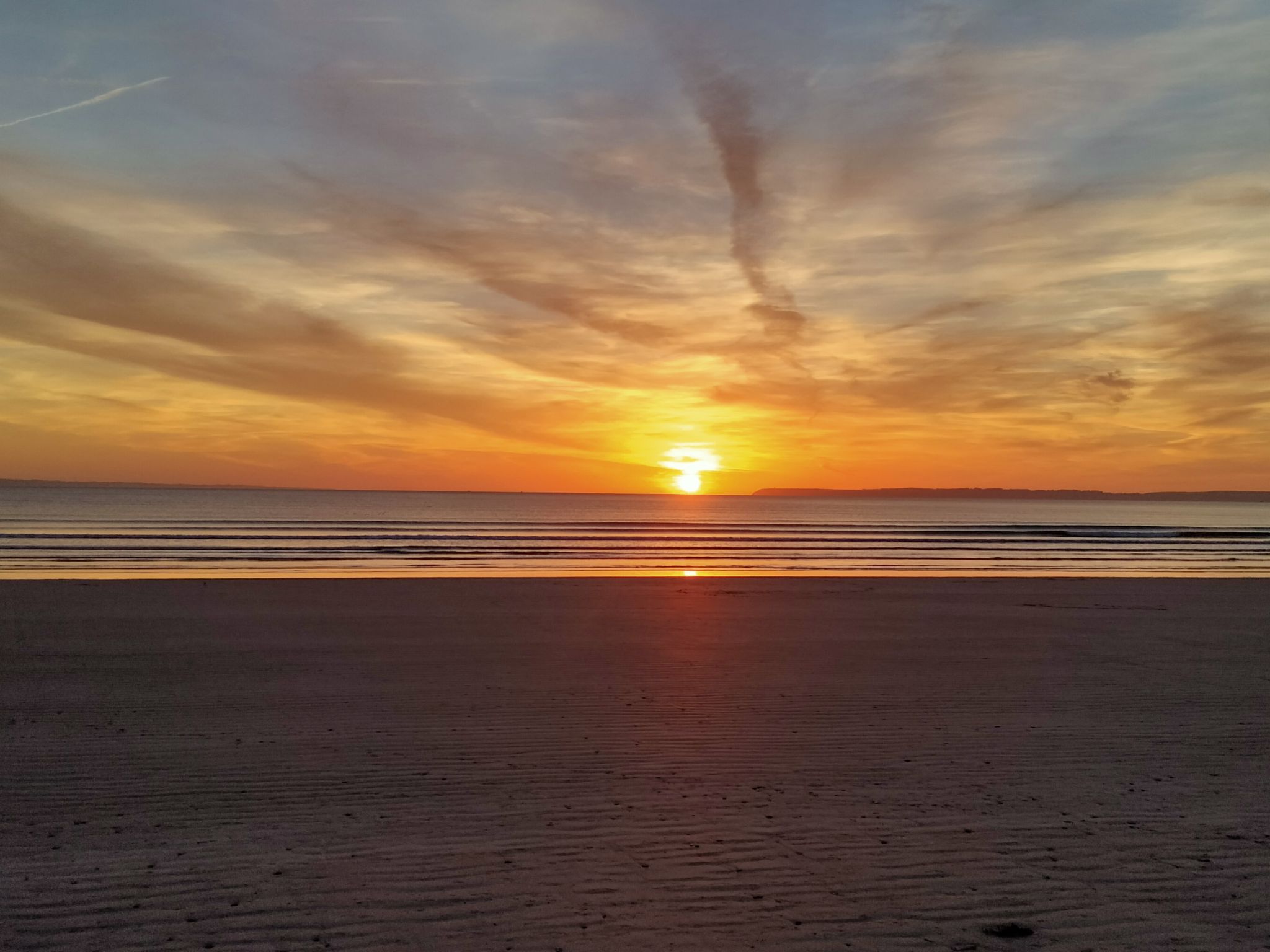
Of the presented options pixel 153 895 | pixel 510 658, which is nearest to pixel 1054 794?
pixel 153 895

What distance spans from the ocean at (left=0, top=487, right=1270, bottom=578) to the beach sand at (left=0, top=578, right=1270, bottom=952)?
16.4 m

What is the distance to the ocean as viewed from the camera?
101ft

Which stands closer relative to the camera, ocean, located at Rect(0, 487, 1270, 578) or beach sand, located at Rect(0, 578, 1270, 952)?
beach sand, located at Rect(0, 578, 1270, 952)

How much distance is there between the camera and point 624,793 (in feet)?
22.2

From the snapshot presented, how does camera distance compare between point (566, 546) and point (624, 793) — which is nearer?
point (624, 793)

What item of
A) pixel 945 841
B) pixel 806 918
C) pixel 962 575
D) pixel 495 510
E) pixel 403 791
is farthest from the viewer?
pixel 495 510

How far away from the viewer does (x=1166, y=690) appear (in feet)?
35.7

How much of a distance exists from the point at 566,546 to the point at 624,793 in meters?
39.2

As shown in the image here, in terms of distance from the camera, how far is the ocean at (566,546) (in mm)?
30859

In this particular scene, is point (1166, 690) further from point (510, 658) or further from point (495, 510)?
point (495, 510)

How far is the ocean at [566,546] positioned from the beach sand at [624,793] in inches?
646

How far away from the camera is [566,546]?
1802 inches

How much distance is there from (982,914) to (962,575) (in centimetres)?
2629

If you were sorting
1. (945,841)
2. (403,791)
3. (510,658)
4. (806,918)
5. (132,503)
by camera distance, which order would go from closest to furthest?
(806,918) → (945,841) → (403,791) → (510,658) → (132,503)
